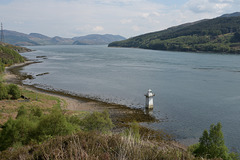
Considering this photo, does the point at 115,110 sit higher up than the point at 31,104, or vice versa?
the point at 31,104

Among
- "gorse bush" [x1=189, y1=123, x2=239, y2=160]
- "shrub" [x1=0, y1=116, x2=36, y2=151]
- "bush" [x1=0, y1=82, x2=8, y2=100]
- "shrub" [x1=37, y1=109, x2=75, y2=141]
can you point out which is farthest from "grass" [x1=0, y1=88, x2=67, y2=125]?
"gorse bush" [x1=189, y1=123, x2=239, y2=160]

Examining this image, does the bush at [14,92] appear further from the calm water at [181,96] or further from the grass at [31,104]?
the calm water at [181,96]

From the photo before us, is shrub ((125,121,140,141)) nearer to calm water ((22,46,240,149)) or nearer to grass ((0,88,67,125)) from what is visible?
calm water ((22,46,240,149))

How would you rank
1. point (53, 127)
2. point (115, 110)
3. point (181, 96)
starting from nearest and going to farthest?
point (53, 127) → point (115, 110) → point (181, 96)

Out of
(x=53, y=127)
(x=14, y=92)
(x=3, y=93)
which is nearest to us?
(x=53, y=127)

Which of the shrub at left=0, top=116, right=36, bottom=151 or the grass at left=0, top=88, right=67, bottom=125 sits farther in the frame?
the grass at left=0, top=88, right=67, bottom=125

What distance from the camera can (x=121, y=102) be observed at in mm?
39594

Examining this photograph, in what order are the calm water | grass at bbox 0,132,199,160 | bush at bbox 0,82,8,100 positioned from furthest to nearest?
bush at bbox 0,82,8,100 < the calm water < grass at bbox 0,132,199,160

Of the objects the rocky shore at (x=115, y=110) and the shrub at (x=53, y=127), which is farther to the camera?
the rocky shore at (x=115, y=110)

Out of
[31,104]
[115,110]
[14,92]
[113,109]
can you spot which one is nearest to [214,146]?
[115,110]

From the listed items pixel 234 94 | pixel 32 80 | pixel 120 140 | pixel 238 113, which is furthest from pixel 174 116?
pixel 32 80

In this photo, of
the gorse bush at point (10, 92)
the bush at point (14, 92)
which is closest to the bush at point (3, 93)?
the gorse bush at point (10, 92)

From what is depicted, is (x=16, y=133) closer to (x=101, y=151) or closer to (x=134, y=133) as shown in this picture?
(x=134, y=133)

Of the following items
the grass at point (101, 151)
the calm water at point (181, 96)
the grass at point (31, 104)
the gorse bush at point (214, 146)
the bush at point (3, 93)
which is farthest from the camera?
the bush at point (3, 93)
